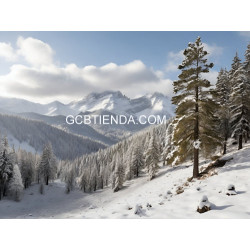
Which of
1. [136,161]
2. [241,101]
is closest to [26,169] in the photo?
[136,161]

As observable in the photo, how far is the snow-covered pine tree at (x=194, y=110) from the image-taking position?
16953mm

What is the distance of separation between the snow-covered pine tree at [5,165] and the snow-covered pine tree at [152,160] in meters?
34.1

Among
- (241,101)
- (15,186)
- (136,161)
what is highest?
(241,101)

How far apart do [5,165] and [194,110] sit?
149 feet

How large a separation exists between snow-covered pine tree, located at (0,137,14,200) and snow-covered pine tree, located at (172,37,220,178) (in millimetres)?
43240

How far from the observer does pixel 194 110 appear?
1786cm

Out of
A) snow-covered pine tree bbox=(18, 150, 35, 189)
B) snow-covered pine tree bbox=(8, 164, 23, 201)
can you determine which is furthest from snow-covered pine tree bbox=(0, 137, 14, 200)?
snow-covered pine tree bbox=(18, 150, 35, 189)

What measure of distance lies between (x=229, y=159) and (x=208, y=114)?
5.17 metres

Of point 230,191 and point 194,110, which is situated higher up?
point 194,110

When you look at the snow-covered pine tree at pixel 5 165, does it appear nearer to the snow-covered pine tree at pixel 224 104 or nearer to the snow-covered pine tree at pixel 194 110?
the snow-covered pine tree at pixel 194 110

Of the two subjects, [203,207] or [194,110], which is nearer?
[203,207]

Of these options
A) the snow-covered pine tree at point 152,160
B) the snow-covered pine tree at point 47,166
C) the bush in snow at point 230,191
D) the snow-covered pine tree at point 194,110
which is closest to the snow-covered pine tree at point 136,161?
the snow-covered pine tree at point 152,160

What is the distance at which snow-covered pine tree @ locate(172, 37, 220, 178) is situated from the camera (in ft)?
55.6

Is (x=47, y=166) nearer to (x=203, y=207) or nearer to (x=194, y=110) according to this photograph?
(x=194, y=110)
